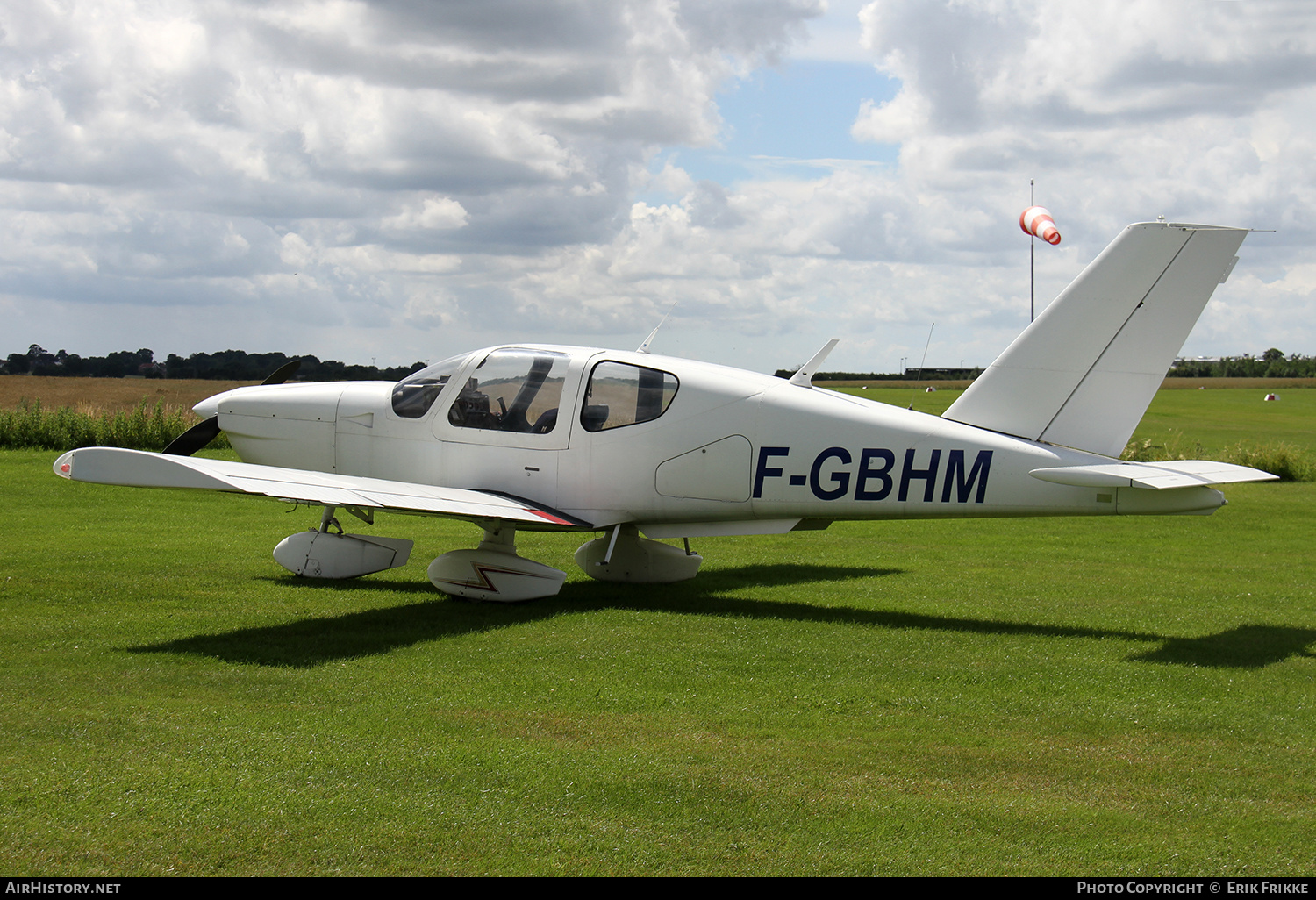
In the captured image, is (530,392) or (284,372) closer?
(530,392)

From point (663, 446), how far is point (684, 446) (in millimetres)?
192

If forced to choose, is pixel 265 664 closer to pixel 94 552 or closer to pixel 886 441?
pixel 886 441

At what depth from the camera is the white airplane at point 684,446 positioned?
316 inches

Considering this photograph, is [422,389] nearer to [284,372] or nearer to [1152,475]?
[284,372]

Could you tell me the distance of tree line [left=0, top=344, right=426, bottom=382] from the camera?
31906 millimetres

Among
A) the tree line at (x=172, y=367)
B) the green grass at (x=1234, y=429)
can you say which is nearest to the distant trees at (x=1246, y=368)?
the green grass at (x=1234, y=429)

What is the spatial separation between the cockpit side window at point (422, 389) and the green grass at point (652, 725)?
5.74 ft

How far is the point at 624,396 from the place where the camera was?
9586mm

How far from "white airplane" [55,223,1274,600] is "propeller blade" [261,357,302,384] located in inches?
37.4

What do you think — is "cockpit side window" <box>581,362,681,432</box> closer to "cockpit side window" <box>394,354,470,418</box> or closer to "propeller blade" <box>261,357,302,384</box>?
"cockpit side window" <box>394,354,470,418</box>

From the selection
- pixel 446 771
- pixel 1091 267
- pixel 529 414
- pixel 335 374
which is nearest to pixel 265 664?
pixel 446 771

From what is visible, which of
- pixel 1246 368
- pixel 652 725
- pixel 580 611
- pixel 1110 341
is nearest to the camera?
pixel 652 725

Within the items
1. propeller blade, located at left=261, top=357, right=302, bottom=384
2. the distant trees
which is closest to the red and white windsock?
propeller blade, located at left=261, top=357, right=302, bottom=384

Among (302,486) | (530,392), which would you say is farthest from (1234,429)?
(302,486)
